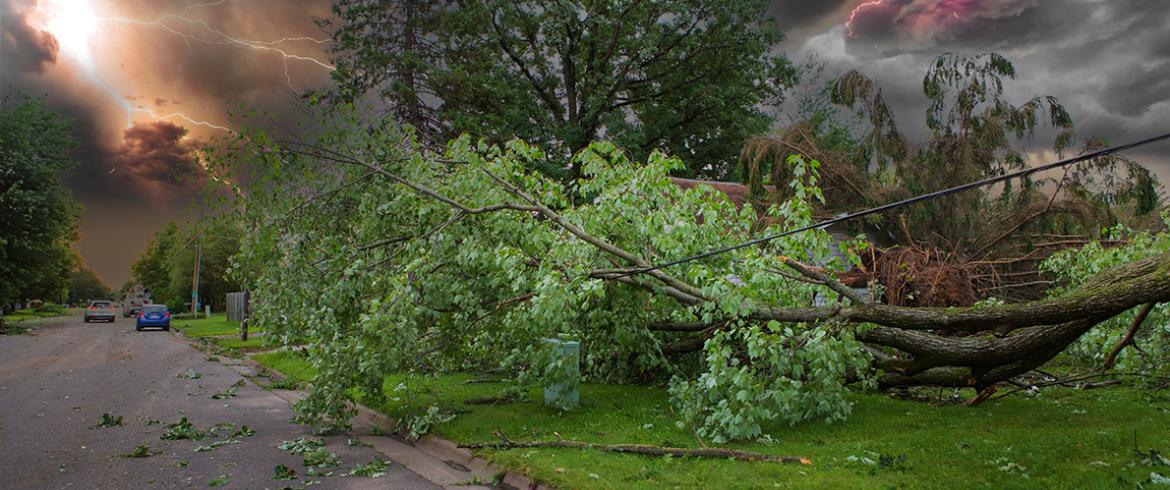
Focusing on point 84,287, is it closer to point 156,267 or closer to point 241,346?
point 156,267

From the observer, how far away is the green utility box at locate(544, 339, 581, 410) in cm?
816

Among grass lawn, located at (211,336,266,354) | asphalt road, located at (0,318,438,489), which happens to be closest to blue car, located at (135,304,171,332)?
grass lawn, located at (211,336,266,354)

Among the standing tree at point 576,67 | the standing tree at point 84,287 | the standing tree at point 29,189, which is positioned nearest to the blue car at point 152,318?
the standing tree at point 29,189

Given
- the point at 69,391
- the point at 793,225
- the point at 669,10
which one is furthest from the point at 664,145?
the point at 69,391

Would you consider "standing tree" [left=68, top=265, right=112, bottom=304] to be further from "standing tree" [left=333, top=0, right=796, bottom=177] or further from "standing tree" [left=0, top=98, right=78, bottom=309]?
"standing tree" [left=333, top=0, right=796, bottom=177]

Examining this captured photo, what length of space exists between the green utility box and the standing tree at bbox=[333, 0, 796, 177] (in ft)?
56.6

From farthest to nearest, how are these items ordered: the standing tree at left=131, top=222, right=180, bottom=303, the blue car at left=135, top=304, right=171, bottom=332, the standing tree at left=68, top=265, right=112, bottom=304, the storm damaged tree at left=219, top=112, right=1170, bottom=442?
the standing tree at left=68, top=265, right=112, bottom=304, the standing tree at left=131, top=222, right=180, bottom=303, the blue car at left=135, top=304, right=171, bottom=332, the storm damaged tree at left=219, top=112, right=1170, bottom=442

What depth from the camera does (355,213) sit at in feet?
29.6

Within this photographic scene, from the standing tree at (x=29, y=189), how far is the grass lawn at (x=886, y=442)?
88.0 feet

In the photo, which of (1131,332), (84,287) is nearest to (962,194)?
(1131,332)

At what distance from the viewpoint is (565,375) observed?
825 centimetres

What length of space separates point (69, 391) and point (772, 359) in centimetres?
1046

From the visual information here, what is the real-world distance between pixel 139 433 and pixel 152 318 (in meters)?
30.7

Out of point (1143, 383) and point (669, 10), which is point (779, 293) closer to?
point (1143, 383)
